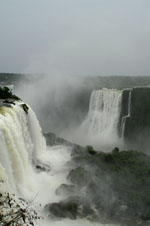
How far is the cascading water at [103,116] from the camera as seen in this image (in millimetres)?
25172

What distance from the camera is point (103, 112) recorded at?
26.8 metres

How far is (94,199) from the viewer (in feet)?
42.2

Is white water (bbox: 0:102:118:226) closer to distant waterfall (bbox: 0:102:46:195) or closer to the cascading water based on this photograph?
distant waterfall (bbox: 0:102:46:195)

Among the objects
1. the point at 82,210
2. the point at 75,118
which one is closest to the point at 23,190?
the point at 82,210

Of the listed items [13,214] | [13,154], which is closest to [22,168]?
[13,154]

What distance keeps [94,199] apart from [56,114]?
70.2 feet

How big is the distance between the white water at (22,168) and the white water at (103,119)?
8.64 m

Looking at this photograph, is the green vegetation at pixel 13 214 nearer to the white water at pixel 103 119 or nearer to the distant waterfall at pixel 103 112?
the white water at pixel 103 119

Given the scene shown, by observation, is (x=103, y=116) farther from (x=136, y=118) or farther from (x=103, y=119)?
(x=136, y=118)

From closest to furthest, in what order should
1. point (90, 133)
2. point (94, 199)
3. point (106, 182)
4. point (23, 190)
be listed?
1. point (23, 190)
2. point (94, 199)
3. point (106, 182)
4. point (90, 133)

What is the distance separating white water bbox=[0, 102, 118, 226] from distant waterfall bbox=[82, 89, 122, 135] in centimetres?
953

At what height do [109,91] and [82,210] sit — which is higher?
[109,91]

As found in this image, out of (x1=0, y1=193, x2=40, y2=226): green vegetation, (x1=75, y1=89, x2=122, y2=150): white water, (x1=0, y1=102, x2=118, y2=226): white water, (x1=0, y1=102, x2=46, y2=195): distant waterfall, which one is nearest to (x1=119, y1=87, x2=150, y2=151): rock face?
(x1=75, y1=89, x2=122, y2=150): white water

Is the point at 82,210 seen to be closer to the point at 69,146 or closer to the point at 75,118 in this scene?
the point at 69,146
